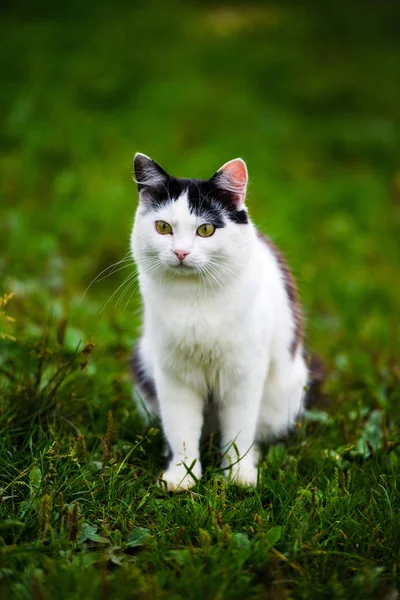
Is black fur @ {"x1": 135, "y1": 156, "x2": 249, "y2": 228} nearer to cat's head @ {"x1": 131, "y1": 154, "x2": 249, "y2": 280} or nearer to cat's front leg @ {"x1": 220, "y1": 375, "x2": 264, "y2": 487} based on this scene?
cat's head @ {"x1": 131, "y1": 154, "x2": 249, "y2": 280}

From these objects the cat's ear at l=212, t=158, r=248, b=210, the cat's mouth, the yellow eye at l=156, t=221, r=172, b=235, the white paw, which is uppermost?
the cat's ear at l=212, t=158, r=248, b=210

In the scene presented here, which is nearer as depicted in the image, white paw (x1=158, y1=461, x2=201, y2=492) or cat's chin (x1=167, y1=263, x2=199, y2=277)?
cat's chin (x1=167, y1=263, x2=199, y2=277)

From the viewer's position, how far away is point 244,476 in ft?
8.68

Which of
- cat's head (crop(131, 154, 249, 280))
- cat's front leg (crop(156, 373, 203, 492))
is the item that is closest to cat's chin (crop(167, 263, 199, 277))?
cat's head (crop(131, 154, 249, 280))

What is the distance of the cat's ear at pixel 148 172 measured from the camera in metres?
2.53

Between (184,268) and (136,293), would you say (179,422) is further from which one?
(136,293)

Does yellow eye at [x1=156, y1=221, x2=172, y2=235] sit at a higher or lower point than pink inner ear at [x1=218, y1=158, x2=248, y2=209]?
lower

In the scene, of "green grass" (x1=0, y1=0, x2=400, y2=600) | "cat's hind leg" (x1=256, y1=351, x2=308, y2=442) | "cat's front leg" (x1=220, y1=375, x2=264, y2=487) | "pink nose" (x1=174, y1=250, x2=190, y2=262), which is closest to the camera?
"green grass" (x1=0, y1=0, x2=400, y2=600)

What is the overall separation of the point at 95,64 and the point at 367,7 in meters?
4.74

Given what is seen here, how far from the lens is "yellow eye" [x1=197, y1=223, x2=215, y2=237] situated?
8.06ft

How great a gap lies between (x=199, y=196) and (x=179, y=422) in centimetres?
92

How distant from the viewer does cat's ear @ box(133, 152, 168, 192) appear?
2533 millimetres

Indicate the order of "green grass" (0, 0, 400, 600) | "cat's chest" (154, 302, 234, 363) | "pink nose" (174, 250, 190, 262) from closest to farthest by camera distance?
"green grass" (0, 0, 400, 600)
"pink nose" (174, 250, 190, 262)
"cat's chest" (154, 302, 234, 363)

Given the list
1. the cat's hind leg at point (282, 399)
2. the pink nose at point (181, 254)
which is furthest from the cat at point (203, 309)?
the cat's hind leg at point (282, 399)
